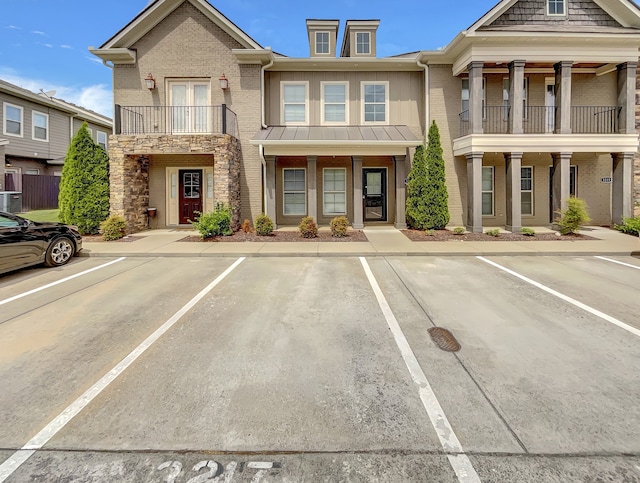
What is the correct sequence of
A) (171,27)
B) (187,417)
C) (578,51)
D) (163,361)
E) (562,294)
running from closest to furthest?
1. (187,417)
2. (163,361)
3. (562,294)
4. (578,51)
5. (171,27)

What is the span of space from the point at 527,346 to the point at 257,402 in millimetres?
3003

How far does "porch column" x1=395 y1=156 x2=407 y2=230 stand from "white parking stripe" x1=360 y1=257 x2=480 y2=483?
9.38m

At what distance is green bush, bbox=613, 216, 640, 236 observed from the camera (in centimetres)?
1175

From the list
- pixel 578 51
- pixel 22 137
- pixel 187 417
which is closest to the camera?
pixel 187 417

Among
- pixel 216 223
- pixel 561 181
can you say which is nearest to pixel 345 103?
pixel 216 223

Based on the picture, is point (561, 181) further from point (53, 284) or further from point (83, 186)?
point (83, 186)

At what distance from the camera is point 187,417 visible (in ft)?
8.77

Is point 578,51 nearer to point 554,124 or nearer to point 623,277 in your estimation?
point 554,124

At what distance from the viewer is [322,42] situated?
15023mm

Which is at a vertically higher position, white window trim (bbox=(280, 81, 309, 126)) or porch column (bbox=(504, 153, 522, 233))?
white window trim (bbox=(280, 81, 309, 126))

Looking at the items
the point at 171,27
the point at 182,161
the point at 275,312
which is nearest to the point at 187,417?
the point at 275,312

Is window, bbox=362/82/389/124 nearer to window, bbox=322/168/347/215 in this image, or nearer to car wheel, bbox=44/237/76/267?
window, bbox=322/168/347/215

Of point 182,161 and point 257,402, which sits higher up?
point 182,161

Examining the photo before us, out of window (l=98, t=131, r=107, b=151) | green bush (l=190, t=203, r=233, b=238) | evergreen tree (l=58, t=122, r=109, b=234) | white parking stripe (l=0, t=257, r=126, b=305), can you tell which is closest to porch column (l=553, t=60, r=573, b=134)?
green bush (l=190, t=203, r=233, b=238)
